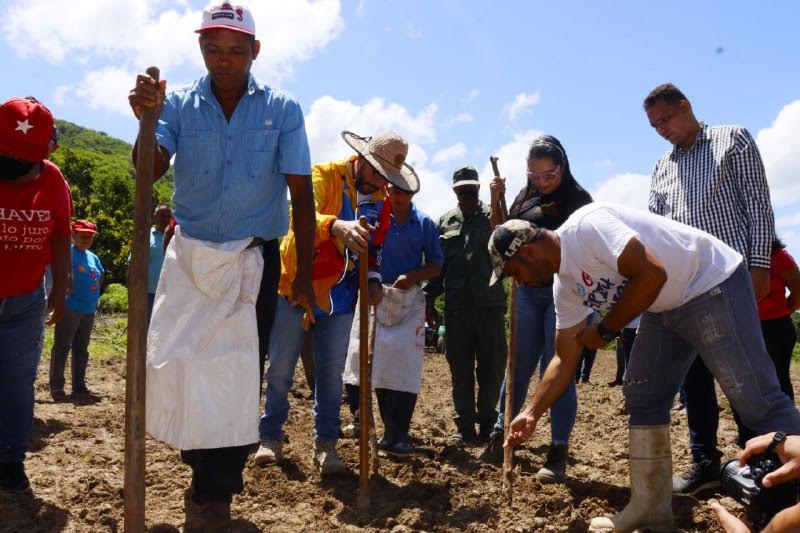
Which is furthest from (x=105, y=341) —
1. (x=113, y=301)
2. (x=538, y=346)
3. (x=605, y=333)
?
(x=605, y=333)

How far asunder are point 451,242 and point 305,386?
137 inches

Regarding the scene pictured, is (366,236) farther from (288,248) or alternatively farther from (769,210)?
(769,210)

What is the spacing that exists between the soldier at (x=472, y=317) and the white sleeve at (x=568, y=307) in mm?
2134

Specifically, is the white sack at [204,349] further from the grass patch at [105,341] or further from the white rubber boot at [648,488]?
the grass patch at [105,341]

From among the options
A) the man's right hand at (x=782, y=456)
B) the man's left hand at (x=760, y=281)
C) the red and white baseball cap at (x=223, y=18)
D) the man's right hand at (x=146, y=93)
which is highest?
the red and white baseball cap at (x=223, y=18)

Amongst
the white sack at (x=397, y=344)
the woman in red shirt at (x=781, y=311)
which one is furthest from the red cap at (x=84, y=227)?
the woman in red shirt at (x=781, y=311)

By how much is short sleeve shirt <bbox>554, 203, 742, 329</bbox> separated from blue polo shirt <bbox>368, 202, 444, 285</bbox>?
2235 millimetres

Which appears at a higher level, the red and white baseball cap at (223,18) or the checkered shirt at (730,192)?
the red and white baseball cap at (223,18)

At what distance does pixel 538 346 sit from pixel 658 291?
176cm

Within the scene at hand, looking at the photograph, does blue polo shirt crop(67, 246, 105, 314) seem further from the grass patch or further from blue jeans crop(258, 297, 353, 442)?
blue jeans crop(258, 297, 353, 442)

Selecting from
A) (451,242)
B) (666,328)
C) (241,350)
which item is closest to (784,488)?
(666,328)

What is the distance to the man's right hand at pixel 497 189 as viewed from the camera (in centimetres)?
492

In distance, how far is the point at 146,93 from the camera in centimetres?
287

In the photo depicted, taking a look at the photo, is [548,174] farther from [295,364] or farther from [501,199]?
[295,364]
